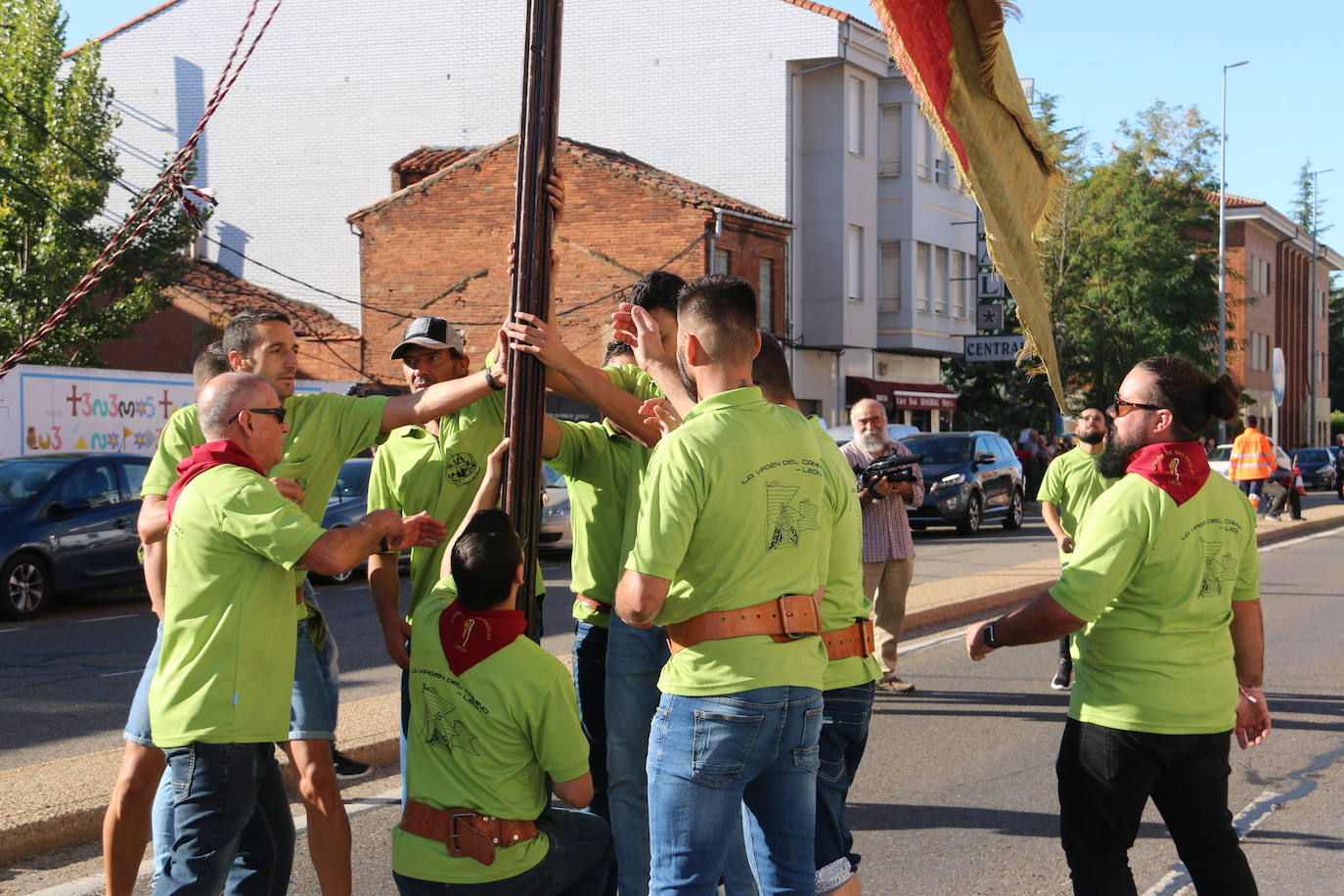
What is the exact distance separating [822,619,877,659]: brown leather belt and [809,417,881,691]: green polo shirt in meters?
0.01

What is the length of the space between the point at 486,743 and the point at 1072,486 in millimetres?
6133

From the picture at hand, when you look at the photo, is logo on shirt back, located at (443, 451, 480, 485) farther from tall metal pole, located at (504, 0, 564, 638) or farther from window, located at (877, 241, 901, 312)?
window, located at (877, 241, 901, 312)

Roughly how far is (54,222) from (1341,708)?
864 inches

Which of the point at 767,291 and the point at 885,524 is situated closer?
the point at 885,524

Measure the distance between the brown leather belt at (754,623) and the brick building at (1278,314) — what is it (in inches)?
2190

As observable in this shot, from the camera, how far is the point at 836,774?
3867 mm

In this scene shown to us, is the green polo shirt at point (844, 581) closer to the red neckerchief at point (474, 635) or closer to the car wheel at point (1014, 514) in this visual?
the red neckerchief at point (474, 635)

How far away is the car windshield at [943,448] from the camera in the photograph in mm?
24125

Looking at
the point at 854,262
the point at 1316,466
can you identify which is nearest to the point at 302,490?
the point at 854,262

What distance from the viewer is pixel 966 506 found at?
23703 millimetres

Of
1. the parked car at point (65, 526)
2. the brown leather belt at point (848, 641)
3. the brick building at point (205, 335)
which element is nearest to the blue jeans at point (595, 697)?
the brown leather belt at point (848, 641)

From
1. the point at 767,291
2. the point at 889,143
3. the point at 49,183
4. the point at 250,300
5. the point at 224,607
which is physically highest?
the point at 889,143

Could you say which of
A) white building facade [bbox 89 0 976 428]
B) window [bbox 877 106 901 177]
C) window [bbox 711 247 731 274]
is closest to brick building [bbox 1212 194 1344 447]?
window [bbox 877 106 901 177]

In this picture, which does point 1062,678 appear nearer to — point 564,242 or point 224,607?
point 224,607
